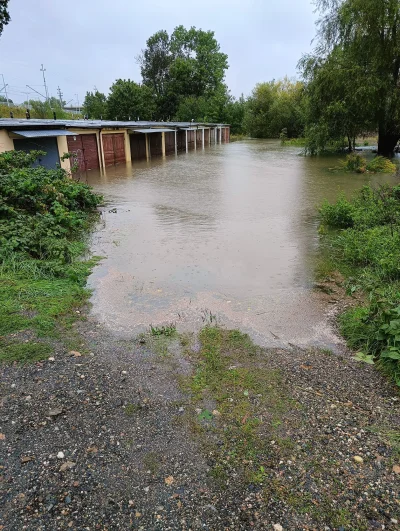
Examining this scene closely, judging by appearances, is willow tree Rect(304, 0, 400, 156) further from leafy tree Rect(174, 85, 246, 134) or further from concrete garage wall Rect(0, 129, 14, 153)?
leafy tree Rect(174, 85, 246, 134)

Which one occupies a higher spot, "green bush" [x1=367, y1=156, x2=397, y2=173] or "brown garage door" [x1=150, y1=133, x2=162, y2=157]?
"brown garage door" [x1=150, y1=133, x2=162, y2=157]

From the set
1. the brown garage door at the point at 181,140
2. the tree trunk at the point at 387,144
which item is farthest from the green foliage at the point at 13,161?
the brown garage door at the point at 181,140

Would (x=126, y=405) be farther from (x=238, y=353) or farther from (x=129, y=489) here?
(x=238, y=353)

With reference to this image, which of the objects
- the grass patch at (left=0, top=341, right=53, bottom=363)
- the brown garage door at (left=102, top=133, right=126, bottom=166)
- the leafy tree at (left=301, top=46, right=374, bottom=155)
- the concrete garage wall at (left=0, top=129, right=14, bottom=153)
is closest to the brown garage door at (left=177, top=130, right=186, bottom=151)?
the brown garage door at (left=102, top=133, right=126, bottom=166)

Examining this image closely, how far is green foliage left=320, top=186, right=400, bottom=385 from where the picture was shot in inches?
156

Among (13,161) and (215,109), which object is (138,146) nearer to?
(13,161)

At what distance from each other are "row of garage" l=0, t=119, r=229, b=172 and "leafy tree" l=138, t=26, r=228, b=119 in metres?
22.0

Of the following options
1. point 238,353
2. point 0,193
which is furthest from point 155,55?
point 238,353

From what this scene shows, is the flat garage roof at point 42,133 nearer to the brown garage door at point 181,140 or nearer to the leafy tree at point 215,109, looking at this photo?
the brown garage door at point 181,140

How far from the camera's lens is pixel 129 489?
2518 millimetres

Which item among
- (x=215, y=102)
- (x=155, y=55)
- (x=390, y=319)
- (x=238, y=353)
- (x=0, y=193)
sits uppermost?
(x=155, y=55)

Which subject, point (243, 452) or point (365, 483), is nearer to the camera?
point (365, 483)

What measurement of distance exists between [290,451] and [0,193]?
808cm

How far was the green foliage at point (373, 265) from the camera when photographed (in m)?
3.96
